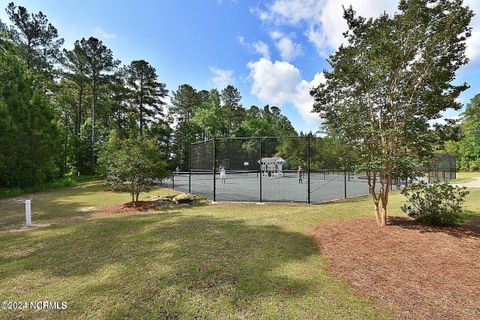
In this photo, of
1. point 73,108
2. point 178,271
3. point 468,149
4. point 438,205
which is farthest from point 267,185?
point 468,149

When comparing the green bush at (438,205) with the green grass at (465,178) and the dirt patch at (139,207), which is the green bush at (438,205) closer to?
the dirt patch at (139,207)

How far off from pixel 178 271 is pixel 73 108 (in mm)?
38634

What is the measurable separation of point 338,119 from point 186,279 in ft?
16.9

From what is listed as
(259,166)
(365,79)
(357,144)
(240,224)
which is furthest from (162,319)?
(259,166)

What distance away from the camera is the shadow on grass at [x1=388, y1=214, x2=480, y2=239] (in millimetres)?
5398

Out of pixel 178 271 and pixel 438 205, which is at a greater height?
pixel 438 205

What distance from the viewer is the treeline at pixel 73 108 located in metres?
15.6

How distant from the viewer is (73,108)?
1351 inches

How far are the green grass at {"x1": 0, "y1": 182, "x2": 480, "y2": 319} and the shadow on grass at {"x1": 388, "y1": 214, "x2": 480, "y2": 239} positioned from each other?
207 centimetres

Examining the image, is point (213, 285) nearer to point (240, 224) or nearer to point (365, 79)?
point (240, 224)

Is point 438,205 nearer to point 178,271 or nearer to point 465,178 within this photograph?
point 178,271

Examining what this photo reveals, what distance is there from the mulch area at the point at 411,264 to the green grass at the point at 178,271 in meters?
0.32

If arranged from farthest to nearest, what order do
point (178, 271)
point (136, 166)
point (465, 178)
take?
point (465, 178), point (136, 166), point (178, 271)

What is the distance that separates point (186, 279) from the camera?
3494mm
